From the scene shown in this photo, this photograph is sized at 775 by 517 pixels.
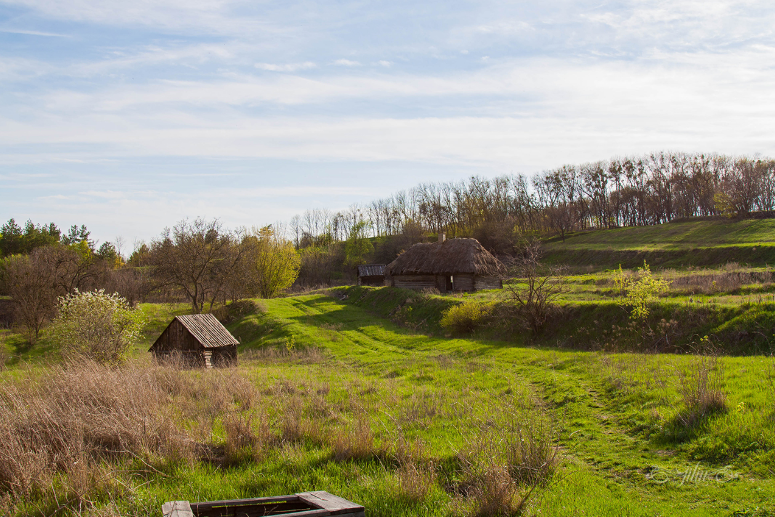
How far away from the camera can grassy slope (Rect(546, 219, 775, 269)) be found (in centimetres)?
3759

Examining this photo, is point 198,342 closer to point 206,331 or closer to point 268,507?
point 206,331

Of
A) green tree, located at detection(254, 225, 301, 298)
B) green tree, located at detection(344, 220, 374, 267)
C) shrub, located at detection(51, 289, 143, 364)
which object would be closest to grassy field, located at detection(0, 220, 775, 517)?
shrub, located at detection(51, 289, 143, 364)

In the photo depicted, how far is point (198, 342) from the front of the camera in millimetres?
22094

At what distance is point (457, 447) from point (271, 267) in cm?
4748

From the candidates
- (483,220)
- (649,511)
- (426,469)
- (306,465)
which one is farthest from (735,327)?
(483,220)

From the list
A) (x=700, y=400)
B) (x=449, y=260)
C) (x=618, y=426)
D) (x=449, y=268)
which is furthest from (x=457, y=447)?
(x=449, y=260)

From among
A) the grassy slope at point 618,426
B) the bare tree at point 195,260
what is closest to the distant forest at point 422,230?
the bare tree at point 195,260

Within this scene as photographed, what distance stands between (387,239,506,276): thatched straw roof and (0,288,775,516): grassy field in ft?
84.4

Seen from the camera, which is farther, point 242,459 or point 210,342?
point 210,342

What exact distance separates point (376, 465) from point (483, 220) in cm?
7078

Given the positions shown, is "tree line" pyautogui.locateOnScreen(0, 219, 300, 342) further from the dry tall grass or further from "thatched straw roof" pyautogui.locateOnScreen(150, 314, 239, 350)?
the dry tall grass

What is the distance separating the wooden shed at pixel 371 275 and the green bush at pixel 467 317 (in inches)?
1226

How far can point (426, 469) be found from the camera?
5766mm

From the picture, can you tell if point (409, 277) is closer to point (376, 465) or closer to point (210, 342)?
point (210, 342)
